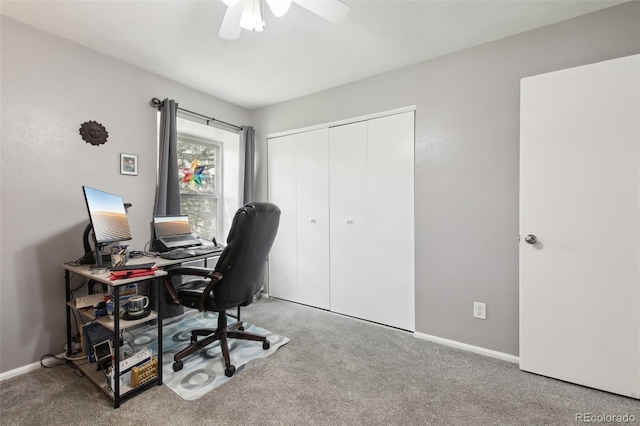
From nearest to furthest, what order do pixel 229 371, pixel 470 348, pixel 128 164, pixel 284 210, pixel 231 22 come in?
pixel 231 22 → pixel 229 371 → pixel 470 348 → pixel 128 164 → pixel 284 210

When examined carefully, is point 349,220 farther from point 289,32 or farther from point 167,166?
point 167,166

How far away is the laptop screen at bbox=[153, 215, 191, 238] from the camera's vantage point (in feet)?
8.51

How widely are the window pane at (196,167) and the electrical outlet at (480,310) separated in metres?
3.17

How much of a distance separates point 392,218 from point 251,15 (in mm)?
1938

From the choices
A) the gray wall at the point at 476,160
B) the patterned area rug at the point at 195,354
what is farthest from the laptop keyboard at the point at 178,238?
the gray wall at the point at 476,160

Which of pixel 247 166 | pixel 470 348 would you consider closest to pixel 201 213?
pixel 247 166

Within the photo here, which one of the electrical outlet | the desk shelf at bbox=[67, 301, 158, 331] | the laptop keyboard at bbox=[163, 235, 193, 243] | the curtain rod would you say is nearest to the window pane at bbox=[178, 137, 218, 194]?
the curtain rod

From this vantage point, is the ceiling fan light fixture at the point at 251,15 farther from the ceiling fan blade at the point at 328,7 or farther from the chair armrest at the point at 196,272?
the chair armrest at the point at 196,272

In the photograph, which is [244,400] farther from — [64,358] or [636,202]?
[636,202]

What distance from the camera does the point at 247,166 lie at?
138 inches

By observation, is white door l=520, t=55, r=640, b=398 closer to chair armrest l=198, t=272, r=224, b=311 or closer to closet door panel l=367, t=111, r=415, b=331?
closet door panel l=367, t=111, r=415, b=331

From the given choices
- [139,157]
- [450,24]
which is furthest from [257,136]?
[450,24]

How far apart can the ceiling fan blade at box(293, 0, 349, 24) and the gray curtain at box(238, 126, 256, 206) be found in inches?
85.1

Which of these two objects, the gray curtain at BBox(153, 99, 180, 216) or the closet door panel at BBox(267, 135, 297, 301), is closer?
the gray curtain at BBox(153, 99, 180, 216)
